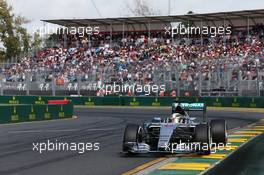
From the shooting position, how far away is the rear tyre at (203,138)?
11.2m

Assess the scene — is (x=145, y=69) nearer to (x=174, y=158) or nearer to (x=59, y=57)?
(x=59, y=57)

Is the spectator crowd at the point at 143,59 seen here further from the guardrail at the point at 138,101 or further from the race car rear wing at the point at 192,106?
the race car rear wing at the point at 192,106

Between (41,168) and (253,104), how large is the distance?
81.0 feet

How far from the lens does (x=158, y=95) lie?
36594 millimetres

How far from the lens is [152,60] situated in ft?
130

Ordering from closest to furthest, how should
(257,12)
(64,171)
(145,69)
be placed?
(64,171)
(145,69)
(257,12)

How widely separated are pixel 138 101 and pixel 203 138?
1031 inches

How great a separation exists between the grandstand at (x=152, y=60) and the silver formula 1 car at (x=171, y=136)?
68.0 ft

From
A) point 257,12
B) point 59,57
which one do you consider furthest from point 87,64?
point 257,12
